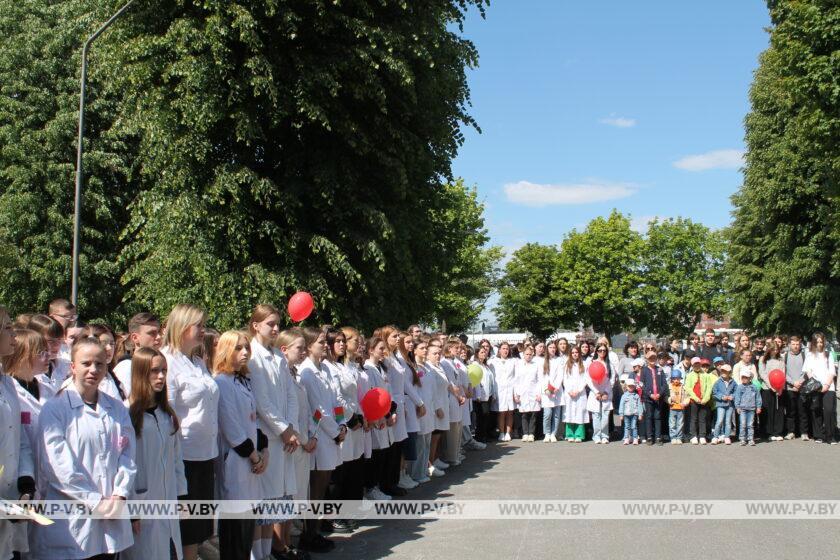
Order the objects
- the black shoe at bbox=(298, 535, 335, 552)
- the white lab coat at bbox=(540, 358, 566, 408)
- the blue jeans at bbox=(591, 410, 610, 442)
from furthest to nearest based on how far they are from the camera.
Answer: the white lab coat at bbox=(540, 358, 566, 408) < the blue jeans at bbox=(591, 410, 610, 442) < the black shoe at bbox=(298, 535, 335, 552)

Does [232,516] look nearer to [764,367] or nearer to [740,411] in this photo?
[740,411]

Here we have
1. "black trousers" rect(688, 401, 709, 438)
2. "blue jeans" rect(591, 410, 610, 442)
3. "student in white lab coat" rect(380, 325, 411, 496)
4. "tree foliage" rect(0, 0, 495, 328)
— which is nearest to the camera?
"student in white lab coat" rect(380, 325, 411, 496)

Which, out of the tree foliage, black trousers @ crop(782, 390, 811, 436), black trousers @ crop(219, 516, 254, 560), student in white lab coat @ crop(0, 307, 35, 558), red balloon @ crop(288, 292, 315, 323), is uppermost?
the tree foliage

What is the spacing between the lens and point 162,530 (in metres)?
5.59

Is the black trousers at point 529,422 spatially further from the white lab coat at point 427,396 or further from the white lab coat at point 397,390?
the white lab coat at point 397,390

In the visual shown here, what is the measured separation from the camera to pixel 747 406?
54.2 feet

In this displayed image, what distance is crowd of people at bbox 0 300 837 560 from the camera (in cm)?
499

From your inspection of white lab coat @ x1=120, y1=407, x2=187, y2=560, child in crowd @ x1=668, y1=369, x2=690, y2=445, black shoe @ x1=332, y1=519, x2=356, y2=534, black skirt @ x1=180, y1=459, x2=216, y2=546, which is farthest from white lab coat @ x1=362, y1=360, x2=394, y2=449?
child in crowd @ x1=668, y1=369, x2=690, y2=445

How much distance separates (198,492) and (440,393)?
7357 mm

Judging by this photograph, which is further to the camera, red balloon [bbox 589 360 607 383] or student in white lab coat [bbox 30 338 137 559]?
red balloon [bbox 589 360 607 383]

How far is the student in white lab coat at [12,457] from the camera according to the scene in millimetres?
4746

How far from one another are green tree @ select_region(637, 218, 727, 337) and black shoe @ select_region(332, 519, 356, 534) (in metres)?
66.9

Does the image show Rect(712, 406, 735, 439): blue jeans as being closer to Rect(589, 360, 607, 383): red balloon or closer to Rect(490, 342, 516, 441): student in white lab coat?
Rect(589, 360, 607, 383): red balloon

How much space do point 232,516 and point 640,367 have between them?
1207 cm
